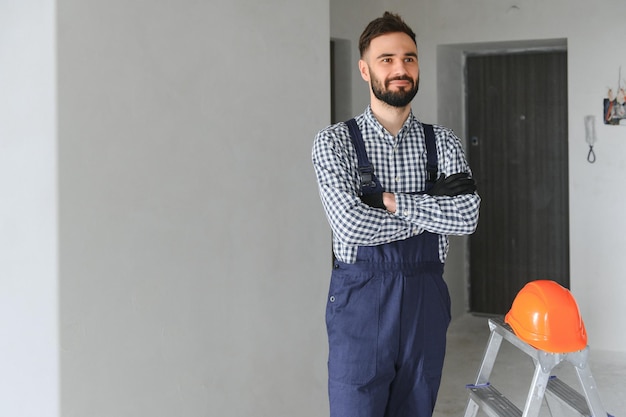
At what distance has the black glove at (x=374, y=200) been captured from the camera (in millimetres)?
2324

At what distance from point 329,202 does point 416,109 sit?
13.4ft

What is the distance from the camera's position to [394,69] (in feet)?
7.65

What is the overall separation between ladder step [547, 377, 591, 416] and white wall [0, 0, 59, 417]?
160cm

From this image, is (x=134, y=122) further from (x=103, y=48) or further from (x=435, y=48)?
(x=435, y=48)

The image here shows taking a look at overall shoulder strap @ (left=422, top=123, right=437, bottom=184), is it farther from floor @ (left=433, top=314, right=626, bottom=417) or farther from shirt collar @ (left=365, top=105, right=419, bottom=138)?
floor @ (left=433, top=314, right=626, bottom=417)

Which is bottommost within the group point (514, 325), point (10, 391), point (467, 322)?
point (467, 322)

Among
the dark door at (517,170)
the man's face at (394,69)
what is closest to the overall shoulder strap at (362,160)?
the man's face at (394,69)

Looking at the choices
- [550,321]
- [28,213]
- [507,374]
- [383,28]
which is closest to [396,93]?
[383,28]

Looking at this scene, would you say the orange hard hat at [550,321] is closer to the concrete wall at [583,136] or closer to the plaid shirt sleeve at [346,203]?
the plaid shirt sleeve at [346,203]

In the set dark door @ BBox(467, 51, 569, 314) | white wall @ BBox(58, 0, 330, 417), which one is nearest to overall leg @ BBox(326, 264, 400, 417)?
white wall @ BBox(58, 0, 330, 417)

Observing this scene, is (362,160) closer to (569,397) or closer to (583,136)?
(569,397)

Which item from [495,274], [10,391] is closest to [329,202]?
[10,391]

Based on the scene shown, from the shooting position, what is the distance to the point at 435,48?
6188 mm

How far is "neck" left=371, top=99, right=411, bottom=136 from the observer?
94.1 inches
